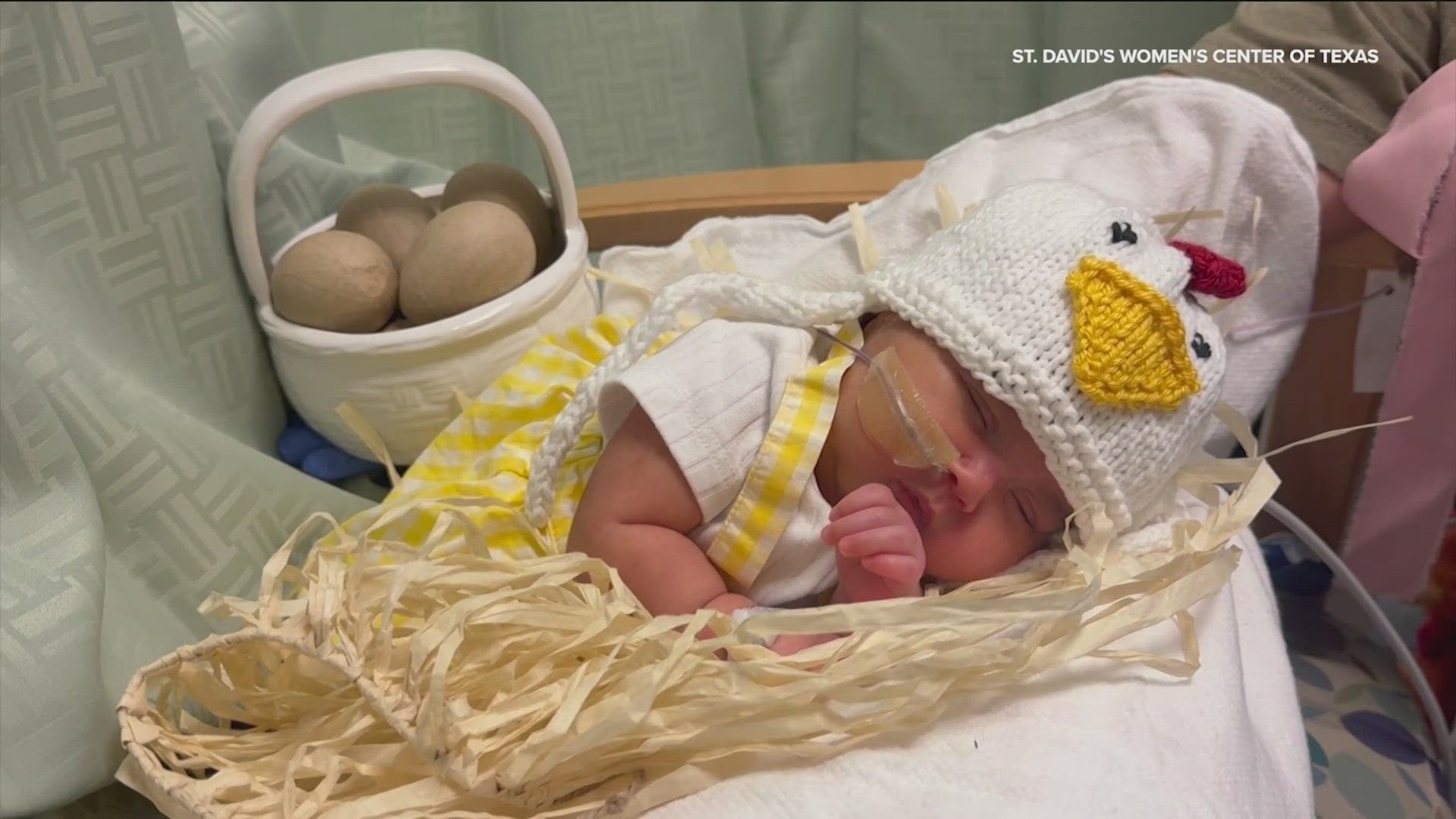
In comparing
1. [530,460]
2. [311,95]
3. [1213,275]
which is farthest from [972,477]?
[311,95]

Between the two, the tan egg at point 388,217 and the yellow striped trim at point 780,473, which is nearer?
the yellow striped trim at point 780,473

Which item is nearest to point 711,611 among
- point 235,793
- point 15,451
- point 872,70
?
point 235,793

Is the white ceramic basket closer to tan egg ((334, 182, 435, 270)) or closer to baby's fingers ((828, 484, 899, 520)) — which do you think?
Answer: tan egg ((334, 182, 435, 270))

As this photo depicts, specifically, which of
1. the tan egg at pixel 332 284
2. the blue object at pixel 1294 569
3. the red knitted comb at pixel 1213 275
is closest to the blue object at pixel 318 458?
the tan egg at pixel 332 284

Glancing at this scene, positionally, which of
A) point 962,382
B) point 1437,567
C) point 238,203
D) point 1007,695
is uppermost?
point 238,203

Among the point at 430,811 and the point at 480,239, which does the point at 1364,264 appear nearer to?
the point at 480,239

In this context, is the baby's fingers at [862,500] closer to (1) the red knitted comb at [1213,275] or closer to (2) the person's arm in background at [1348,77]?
(1) the red knitted comb at [1213,275]

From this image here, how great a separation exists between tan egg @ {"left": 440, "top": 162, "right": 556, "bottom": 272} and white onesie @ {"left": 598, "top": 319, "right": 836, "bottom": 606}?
0.24 m

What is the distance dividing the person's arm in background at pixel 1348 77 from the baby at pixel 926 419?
0.90 feet

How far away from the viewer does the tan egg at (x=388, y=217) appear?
901 millimetres

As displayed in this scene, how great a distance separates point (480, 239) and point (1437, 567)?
3.11 feet

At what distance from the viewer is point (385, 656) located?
2.01 ft

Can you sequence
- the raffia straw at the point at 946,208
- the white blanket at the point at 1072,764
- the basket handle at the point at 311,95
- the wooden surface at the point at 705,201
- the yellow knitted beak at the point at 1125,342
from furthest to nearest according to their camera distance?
the wooden surface at the point at 705,201, the raffia straw at the point at 946,208, the basket handle at the point at 311,95, the yellow knitted beak at the point at 1125,342, the white blanket at the point at 1072,764

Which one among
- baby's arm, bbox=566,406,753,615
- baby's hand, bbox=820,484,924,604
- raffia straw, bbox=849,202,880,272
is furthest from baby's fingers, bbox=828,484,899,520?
raffia straw, bbox=849,202,880,272
